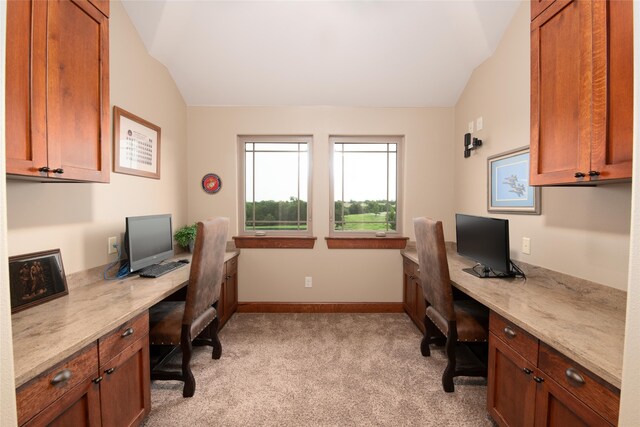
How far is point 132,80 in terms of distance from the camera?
225cm

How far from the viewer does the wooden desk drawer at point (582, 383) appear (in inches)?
34.6

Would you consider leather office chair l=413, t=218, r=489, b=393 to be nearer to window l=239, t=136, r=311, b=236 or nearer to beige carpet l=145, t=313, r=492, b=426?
beige carpet l=145, t=313, r=492, b=426

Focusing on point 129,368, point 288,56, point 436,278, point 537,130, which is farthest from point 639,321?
point 288,56

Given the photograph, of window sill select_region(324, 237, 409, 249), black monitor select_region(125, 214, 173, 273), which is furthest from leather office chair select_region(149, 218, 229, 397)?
window sill select_region(324, 237, 409, 249)

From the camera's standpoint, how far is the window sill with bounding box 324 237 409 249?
10.4 ft

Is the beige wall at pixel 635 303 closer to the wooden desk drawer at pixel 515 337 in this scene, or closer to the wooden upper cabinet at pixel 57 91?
the wooden desk drawer at pixel 515 337

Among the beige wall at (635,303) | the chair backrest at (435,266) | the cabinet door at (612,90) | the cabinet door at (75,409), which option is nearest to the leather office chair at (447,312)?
the chair backrest at (435,266)

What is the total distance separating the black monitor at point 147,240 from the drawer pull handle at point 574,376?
2449mm

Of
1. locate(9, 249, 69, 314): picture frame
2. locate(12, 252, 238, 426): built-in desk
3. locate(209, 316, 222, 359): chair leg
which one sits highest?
locate(9, 249, 69, 314): picture frame

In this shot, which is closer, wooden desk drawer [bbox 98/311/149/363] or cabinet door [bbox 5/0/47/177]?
cabinet door [bbox 5/0/47/177]

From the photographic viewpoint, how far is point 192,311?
69.6 inches

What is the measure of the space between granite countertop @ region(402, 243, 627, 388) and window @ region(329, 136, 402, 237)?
1330mm

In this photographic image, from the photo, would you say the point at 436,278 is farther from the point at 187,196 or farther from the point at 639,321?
the point at 187,196

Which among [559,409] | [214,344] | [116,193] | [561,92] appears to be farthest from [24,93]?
[559,409]
